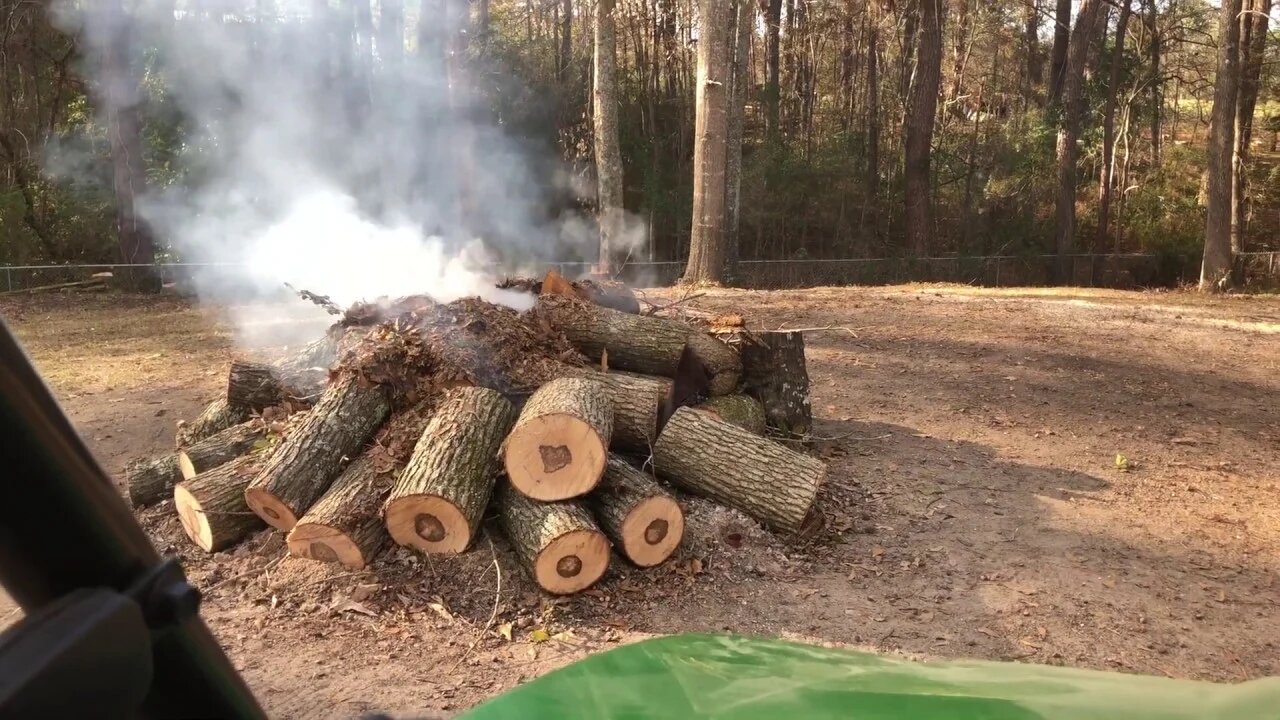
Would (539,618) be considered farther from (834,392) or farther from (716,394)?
(834,392)

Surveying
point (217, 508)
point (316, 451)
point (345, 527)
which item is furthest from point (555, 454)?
point (217, 508)

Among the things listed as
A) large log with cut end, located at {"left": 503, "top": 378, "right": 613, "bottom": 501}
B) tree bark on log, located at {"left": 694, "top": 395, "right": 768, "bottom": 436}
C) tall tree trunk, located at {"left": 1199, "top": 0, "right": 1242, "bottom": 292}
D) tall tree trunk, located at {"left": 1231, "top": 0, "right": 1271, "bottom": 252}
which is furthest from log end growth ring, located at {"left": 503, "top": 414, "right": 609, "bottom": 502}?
tall tree trunk, located at {"left": 1231, "top": 0, "right": 1271, "bottom": 252}

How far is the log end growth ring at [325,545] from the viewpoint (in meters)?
4.79

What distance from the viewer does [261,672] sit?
4.15 meters

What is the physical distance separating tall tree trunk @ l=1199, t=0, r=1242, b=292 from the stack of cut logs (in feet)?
53.0

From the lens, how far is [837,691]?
5.66ft

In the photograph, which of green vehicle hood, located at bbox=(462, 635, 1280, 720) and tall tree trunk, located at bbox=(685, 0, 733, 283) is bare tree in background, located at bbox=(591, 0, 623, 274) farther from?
green vehicle hood, located at bbox=(462, 635, 1280, 720)

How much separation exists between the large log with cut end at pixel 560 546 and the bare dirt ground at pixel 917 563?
0.13 m

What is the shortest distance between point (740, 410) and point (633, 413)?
49.7 inches

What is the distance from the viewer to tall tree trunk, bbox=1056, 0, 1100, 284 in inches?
1006

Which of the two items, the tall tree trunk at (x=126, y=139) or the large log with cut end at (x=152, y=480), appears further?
the tall tree trunk at (x=126, y=139)

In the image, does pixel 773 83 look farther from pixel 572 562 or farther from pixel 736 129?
pixel 572 562

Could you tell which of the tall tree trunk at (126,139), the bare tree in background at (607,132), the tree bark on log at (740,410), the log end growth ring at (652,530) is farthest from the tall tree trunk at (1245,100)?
the tall tree trunk at (126,139)

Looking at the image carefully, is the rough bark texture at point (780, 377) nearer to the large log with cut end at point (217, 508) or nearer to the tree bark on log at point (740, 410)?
the tree bark on log at point (740, 410)
